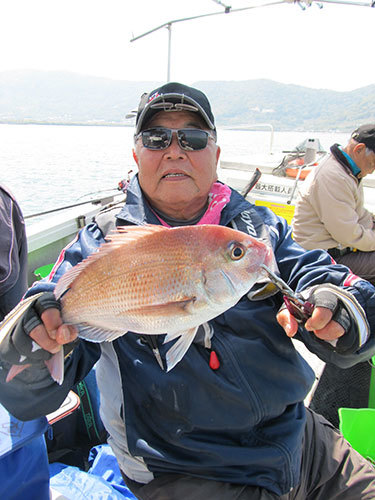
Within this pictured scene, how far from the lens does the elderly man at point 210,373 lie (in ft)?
4.38

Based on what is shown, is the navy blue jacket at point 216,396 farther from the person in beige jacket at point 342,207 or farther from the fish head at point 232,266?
the person in beige jacket at point 342,207

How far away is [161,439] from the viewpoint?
1.47m

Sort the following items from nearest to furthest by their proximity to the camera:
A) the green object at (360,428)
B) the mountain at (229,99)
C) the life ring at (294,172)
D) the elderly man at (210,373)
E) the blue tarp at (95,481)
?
the elderly man at (210,373), the blue tarp at (95,481), the green object at (360,428), the life ring at (294,172), the mountain at (229,99)

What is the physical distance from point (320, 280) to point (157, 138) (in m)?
1.04

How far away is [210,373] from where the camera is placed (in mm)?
1417

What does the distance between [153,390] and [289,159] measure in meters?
6.14

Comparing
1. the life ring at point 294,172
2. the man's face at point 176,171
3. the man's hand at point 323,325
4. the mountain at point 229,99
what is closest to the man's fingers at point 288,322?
the man's hand at point 323,325

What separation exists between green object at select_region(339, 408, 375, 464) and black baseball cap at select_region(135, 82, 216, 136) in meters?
2.04

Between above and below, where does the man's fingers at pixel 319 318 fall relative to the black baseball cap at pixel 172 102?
below

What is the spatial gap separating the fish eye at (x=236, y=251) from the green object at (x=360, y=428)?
67.7 inches

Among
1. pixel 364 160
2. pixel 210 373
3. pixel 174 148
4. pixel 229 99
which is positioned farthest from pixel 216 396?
pixel 229 99

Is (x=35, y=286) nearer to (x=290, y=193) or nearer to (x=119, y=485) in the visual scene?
(x=119, y=485)

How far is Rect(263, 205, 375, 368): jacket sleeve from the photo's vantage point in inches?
54.6

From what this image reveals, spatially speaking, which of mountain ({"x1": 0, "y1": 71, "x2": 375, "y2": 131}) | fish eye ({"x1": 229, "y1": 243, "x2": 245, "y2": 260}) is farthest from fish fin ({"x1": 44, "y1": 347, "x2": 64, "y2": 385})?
mountain ({"x1": 0, "y1": 71, "x2": 375, "y2": 131})
